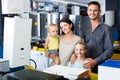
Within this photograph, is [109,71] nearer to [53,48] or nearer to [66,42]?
[66,42]

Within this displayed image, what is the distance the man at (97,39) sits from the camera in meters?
2.00

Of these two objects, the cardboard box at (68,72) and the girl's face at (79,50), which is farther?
the girl's face at (79,50)

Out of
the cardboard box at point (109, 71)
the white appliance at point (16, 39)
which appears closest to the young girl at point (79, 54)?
the white appliance at point (16, 39)

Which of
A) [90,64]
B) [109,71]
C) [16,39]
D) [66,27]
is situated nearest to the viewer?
[109,71]

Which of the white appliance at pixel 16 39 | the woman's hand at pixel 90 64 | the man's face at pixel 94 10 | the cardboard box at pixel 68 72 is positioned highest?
the man's face at pixel 94 10

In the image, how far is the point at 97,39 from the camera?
2.08m

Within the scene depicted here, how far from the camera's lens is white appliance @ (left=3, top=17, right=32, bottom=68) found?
1.65 m

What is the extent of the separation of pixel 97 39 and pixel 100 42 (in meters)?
0.04

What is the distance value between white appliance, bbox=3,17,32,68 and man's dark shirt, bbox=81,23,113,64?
0.67 metres

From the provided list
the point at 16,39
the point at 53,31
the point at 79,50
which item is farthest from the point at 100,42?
the point at 16,39

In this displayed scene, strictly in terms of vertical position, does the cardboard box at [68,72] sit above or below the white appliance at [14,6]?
below

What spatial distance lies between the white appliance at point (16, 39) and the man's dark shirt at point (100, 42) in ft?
2.21

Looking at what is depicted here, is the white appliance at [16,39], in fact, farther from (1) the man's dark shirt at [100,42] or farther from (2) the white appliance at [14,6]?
(1) the man's dark shirt at [100,42]

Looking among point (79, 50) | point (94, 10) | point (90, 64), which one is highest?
point (94, 10)
